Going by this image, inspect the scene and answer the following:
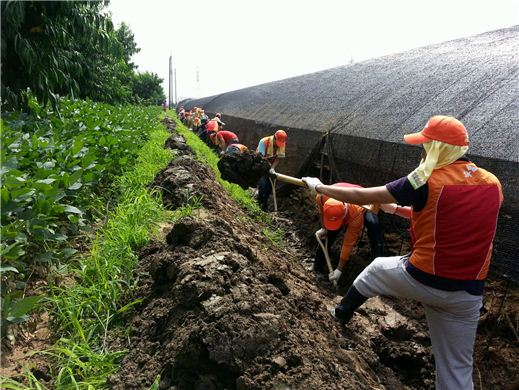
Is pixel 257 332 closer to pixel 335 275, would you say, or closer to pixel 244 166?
pixel 335 275

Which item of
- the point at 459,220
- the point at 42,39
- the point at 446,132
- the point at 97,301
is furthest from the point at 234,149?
the point at 459,220

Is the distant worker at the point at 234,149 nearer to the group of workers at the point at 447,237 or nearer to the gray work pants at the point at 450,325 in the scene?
the group of workers at the point at 447,237

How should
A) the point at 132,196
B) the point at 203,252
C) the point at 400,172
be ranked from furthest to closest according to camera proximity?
the point at 400,172, the point at 132,196, the point at 203,252

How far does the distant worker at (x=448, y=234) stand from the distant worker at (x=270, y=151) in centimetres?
402

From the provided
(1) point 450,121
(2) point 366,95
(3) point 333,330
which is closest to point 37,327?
(3) point 333,330

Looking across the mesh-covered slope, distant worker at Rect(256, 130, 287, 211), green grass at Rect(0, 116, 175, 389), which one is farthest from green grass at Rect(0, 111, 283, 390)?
distant worker at Rect(256, 130, 287, 211)

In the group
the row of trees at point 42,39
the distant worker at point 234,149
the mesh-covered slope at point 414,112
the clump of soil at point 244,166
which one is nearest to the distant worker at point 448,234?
the mesh-covered slope at point 414,112

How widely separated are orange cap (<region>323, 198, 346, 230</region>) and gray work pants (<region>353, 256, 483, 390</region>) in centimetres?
140

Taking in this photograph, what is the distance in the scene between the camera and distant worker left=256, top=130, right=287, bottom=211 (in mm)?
6488

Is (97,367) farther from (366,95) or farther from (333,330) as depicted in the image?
(366,95)

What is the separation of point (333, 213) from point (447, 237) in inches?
67.8

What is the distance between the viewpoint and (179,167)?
491 cm

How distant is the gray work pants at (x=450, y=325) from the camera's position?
7.69ft

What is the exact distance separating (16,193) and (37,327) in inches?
29.9
